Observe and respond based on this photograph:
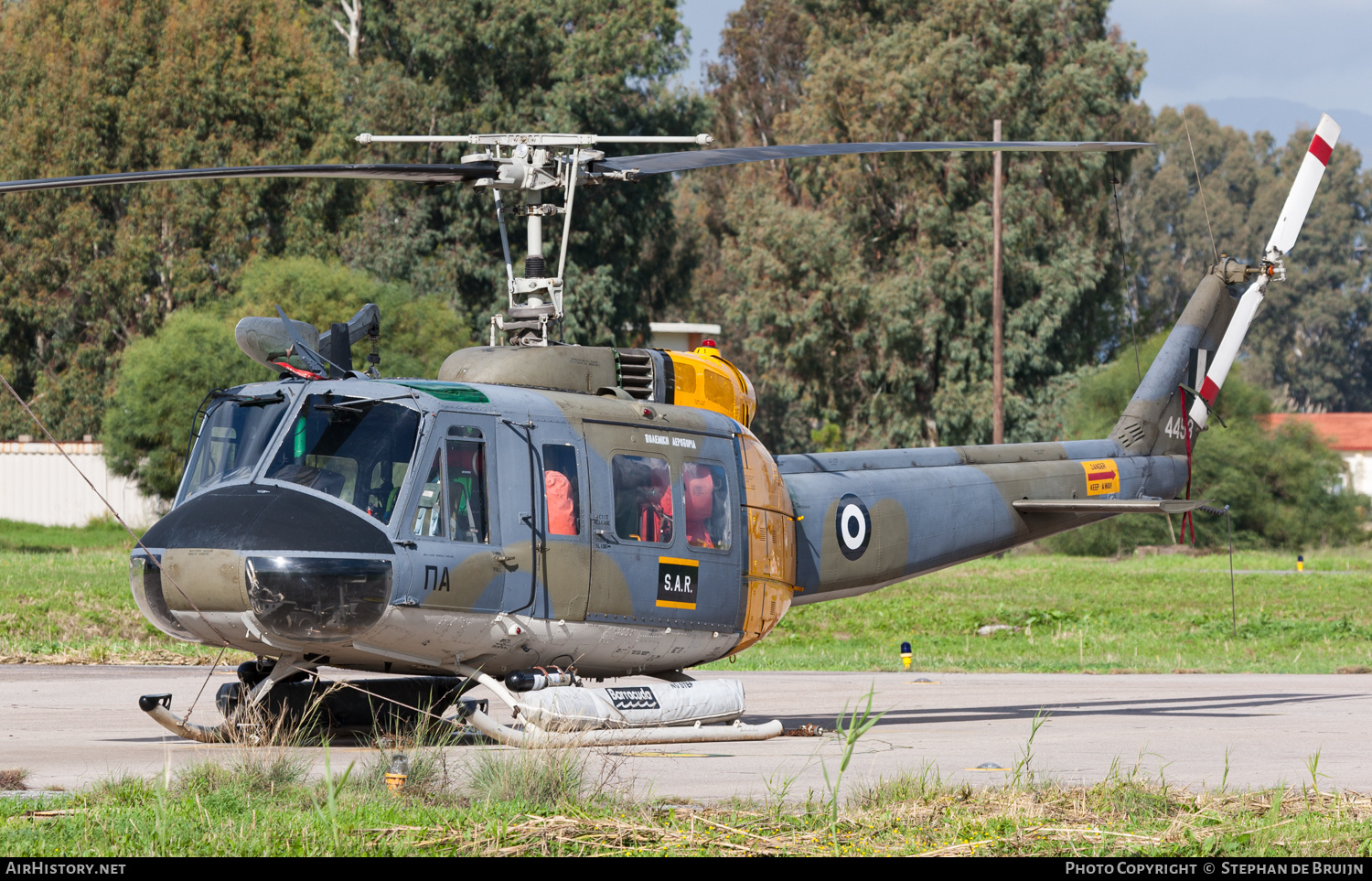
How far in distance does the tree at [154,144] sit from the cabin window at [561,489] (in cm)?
3798

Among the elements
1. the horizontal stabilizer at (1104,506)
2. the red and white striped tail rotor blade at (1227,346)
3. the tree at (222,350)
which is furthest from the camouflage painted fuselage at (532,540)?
the tree at (222,350)

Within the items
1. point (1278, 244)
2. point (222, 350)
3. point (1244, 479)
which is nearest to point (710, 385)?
point (1278, 244)

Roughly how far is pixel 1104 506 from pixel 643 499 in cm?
484

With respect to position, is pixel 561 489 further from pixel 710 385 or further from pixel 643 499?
pixel 710 385

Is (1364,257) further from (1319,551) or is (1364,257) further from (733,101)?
(1319,551)

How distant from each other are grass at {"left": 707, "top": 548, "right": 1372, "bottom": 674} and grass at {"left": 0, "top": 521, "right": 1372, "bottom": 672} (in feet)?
0.14

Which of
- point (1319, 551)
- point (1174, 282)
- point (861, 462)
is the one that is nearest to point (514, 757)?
point (861, 462)

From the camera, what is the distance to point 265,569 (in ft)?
30.1

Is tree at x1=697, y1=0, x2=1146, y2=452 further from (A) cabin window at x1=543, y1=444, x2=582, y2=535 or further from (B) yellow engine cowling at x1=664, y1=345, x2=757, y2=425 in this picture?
(A) cabin window at x1=543, y1=444, x2=582, y2=535

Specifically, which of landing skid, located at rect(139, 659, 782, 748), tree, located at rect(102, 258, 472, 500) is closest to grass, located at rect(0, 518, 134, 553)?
tree, located at rect(102, 258, 472, 500)

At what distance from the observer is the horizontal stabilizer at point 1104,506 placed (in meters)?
12.7

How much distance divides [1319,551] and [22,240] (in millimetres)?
41568

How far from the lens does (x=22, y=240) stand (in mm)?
48625
